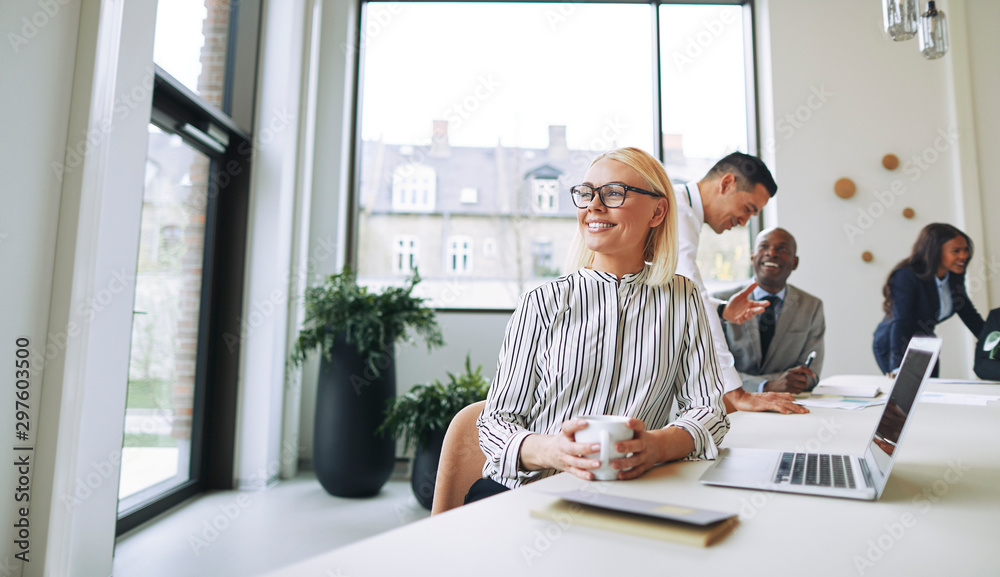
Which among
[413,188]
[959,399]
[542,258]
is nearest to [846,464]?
[959,399]

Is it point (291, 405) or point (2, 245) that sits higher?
point (2, 245)

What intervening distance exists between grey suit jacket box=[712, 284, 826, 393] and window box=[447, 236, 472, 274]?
2.33 m

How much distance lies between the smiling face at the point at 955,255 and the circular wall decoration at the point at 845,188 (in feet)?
4.05

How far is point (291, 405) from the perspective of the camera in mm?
4062

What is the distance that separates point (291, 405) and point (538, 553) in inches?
146

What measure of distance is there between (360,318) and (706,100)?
304 centimetres

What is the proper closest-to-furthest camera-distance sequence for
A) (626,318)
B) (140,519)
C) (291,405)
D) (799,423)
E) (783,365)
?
(626,318) < (799,423) < (783,365) < (140,519) < (291,405)

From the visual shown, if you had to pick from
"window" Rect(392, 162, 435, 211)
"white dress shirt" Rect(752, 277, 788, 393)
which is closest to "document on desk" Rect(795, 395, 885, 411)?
"white dress shirt" Rect(752, 277, 788, 393)

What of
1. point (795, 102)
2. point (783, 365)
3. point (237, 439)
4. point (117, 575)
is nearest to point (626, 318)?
point (783, 365)

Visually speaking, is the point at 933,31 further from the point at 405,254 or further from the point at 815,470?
the point at 405,254

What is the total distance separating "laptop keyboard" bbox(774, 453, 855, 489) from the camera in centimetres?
94

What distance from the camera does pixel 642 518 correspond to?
729 millimetres

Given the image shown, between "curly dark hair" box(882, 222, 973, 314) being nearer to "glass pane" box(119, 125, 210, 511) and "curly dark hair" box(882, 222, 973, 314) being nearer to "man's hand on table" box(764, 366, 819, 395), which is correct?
"man's hand on table" box(764, 366, 819, 395)

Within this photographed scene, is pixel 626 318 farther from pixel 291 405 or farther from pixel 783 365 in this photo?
pixel 291 405
